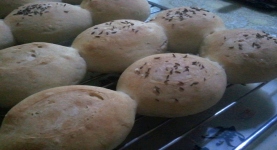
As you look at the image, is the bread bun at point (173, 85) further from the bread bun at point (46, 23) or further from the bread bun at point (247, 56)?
the bread bun at point (46, 23)

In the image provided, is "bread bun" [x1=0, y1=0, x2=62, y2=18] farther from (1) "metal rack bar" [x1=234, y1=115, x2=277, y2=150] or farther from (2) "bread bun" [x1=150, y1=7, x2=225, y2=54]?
(1) "metal rack bar" [x1=234, y1=115, x2=277, y2=150]

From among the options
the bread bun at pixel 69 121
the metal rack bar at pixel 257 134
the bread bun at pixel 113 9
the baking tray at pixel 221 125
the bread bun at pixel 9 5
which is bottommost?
the baking tray at pixel 221 125

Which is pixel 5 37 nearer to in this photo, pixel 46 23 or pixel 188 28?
pixel 46 23

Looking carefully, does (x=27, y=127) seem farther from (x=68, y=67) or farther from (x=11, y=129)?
(x=68, y=67)

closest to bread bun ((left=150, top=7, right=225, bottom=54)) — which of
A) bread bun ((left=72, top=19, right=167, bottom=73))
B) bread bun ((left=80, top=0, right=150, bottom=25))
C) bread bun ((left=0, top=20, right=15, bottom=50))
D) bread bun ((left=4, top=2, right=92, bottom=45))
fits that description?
bread bun ((left=72, top=19, right=167, bottom=73))

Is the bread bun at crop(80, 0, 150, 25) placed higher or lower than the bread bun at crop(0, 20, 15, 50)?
higher

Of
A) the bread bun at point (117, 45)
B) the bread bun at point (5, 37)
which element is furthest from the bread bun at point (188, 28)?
the bread bun at point (5, 37)

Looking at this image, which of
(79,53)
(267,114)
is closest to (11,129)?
(79,53)
